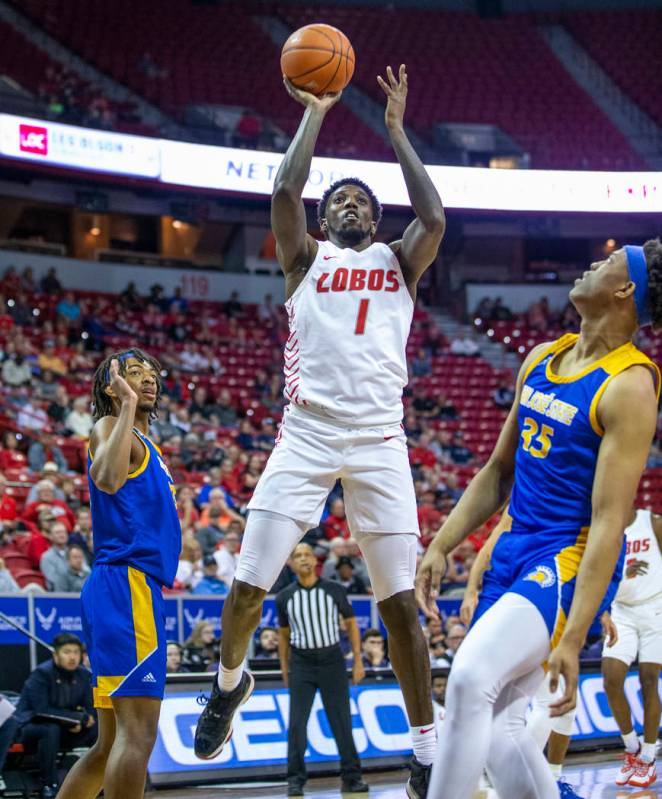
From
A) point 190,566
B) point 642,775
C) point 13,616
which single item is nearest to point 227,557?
point 190,566

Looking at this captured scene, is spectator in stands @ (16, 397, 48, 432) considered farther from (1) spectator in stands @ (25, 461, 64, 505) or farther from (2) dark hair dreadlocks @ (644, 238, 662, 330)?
(2) dark hair dreadlocks @ (644, 238, 662, 330)

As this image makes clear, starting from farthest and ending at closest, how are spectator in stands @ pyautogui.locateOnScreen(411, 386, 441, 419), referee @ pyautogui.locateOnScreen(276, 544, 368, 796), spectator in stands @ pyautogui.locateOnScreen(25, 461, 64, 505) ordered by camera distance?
spectator in stands @ pyautogui.locateOnScreen(411, 386, 441, 419) → spectator in stands @ pyautogui.locateOnScreen(25, 461, 64, 505) → referee @ pyautogui.locateOnScreen(276, 544, 368, 796)

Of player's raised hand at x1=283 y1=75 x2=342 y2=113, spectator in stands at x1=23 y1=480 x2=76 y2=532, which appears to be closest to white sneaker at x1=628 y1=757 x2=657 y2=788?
player's raised hand at x1=283 y1=75 x2=342 y2=113

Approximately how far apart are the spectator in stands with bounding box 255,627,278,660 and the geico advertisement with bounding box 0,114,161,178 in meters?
12.1

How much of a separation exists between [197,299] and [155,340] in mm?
3540

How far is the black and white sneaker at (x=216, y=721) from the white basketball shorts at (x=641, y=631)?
5.60m

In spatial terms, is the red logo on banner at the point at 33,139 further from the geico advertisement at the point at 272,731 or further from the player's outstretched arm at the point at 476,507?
the player's outstretched arm at the point at 476,507

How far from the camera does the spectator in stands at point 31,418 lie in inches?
674

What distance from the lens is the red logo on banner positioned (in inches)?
836

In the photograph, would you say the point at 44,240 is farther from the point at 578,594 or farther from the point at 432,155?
the point at 578,594

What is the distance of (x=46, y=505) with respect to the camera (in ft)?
43.9

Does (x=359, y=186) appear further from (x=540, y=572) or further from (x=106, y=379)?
(x=540, y=572)

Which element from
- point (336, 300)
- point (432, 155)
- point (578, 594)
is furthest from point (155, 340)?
point (578, 594)

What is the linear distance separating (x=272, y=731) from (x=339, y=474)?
571cm
